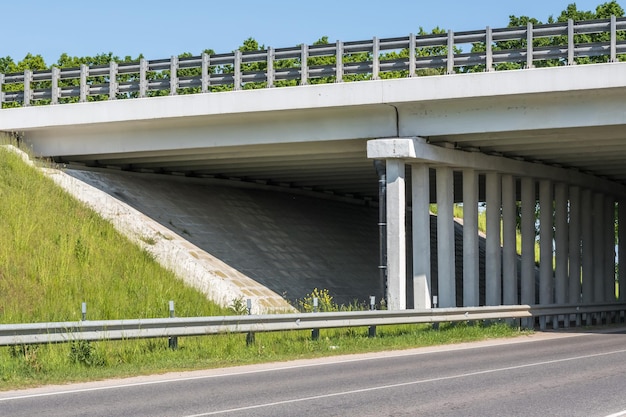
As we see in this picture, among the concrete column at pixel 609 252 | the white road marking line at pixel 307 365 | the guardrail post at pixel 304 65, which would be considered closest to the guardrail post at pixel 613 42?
the white road marking line at pixel 307 365

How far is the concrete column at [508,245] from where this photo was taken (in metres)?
34.8

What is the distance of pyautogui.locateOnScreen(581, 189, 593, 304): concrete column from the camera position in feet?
138

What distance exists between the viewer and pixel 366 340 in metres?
21.5

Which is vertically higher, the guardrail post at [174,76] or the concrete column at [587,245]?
the guardrail post at [174,76]

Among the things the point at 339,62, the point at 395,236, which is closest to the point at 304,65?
the point at 339,62

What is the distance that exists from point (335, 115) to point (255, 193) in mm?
11374

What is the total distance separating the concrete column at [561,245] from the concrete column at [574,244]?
0.94 metres

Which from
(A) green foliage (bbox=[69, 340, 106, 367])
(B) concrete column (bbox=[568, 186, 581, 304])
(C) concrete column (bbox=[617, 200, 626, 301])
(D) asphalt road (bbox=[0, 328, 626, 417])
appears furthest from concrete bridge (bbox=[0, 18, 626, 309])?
(A) green foliage (bbox=[69, 340, 106, 367])

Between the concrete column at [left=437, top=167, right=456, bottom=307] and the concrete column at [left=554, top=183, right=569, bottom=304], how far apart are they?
9107 mm

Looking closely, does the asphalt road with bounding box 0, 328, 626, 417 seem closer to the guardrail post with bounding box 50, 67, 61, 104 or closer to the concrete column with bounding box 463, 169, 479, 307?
the concrete column with bounding box 463, 169, 479, 307

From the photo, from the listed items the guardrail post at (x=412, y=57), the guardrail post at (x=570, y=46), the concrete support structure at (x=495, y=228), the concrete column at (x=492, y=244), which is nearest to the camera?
the guardrail post at (x=570, y=46)

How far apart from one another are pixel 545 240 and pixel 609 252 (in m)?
8.80

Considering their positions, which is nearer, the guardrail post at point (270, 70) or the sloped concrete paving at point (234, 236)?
the guardrail post at point (270, 70)

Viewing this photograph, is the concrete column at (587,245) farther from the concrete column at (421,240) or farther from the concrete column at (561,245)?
the concrete column at (421,240)
